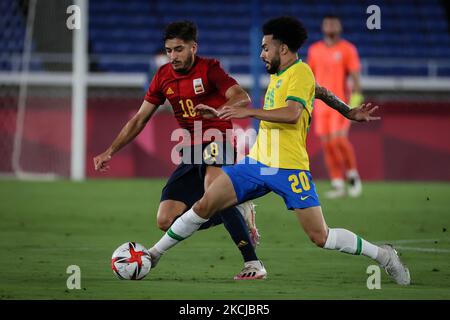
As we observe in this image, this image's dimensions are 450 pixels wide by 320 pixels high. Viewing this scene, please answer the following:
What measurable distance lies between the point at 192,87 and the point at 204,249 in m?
1.94

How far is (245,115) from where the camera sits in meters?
6.48

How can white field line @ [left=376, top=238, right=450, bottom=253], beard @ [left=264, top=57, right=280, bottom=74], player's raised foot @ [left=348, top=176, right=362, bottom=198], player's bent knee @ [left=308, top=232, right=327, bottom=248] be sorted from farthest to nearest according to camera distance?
player's raised foot @ [left=348, top=176, right=362, bottom=198] < white field line @ [left=376, top=238, right=450, bottom=253] < beard @ [left=264, top=57, right=280, bottom=74] < player's bent knee @ [left=308, top=232, right=327, bottom=248]

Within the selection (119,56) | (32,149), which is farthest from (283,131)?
(119,56)

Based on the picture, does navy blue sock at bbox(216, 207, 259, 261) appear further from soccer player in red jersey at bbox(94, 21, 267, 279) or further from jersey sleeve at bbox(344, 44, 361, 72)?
jersey sleeve at bbox(344, 44, 361, 72)

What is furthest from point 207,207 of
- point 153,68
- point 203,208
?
point 153,68

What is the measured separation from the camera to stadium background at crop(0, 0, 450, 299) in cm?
991

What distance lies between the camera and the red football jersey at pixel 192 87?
7.78 metres

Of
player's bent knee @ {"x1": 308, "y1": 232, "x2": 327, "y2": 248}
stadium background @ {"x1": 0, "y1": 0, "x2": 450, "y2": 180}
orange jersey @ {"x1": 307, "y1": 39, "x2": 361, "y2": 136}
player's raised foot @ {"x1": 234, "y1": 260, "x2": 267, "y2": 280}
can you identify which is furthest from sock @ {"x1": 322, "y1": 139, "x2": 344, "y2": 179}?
player's bent knee @ {"x1": 308, "y1": 232, "x2": 327, "y2": 248}

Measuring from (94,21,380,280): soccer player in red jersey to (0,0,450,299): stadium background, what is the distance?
0.42 m

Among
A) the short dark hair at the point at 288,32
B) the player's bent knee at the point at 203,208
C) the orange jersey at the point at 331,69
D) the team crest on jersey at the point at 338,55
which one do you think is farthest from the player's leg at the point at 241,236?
the team crest on jersey at the point at 338,55

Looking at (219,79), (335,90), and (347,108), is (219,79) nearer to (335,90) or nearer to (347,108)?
(347,108)

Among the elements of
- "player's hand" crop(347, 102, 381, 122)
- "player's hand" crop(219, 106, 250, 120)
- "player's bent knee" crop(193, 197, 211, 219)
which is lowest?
"player's bent knee" crop(193, 197, 211, 219)

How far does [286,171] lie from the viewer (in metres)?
6.92

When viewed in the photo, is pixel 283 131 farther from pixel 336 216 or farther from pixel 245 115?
pixel 336 216
